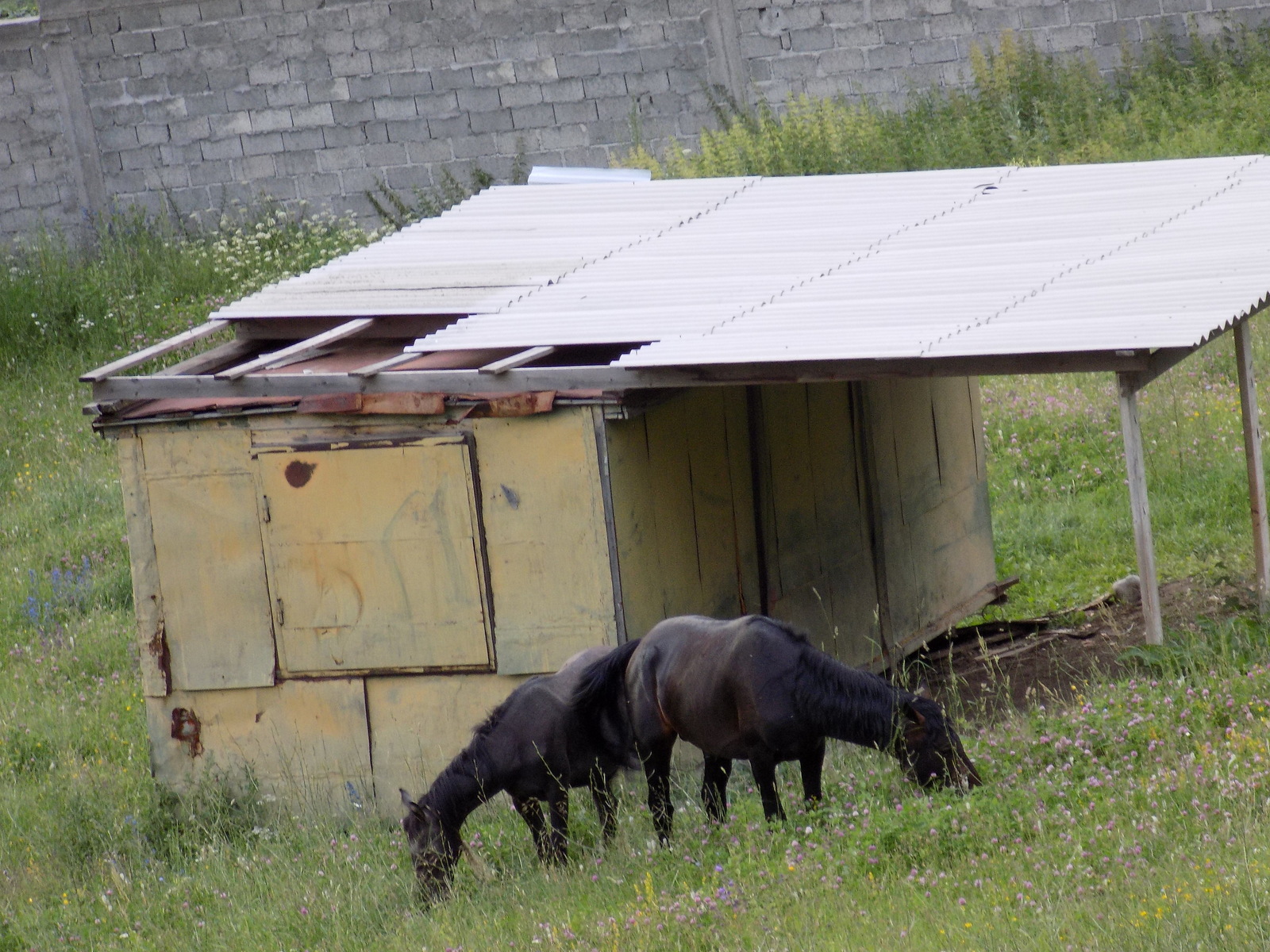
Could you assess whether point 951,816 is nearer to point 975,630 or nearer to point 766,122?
point 975,630

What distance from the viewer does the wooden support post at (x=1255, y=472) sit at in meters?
8.34

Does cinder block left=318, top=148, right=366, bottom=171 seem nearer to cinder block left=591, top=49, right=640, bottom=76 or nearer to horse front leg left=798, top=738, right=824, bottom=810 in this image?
cinder block left=591, top=49, right=640, bottom=76

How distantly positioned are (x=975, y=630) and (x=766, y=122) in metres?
8.27

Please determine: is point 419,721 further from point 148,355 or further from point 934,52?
point 934,52

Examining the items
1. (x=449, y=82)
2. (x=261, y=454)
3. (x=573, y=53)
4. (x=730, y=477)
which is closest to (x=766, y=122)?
(x=573, y=53)

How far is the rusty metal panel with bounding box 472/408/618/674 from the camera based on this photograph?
7879mm

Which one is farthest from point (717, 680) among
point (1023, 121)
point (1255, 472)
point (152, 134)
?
point (152, 134)

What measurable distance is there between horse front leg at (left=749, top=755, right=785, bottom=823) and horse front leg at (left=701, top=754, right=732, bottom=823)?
0.30 metres

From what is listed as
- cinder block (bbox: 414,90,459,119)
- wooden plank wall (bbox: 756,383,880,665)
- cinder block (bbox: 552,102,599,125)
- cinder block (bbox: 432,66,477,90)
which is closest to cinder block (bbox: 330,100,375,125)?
cinder block (bbox: 414,90,459,119)

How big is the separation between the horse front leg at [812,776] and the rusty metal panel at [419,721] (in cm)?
198

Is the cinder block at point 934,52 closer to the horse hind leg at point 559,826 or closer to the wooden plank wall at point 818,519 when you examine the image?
the wooden plank wall at point 818,519

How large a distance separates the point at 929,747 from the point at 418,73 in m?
13.9

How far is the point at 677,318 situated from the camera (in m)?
8.34

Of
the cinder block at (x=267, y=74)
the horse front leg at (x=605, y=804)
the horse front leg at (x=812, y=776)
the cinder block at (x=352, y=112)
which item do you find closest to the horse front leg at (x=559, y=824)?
the horse front leg at (x=605, y=804)
